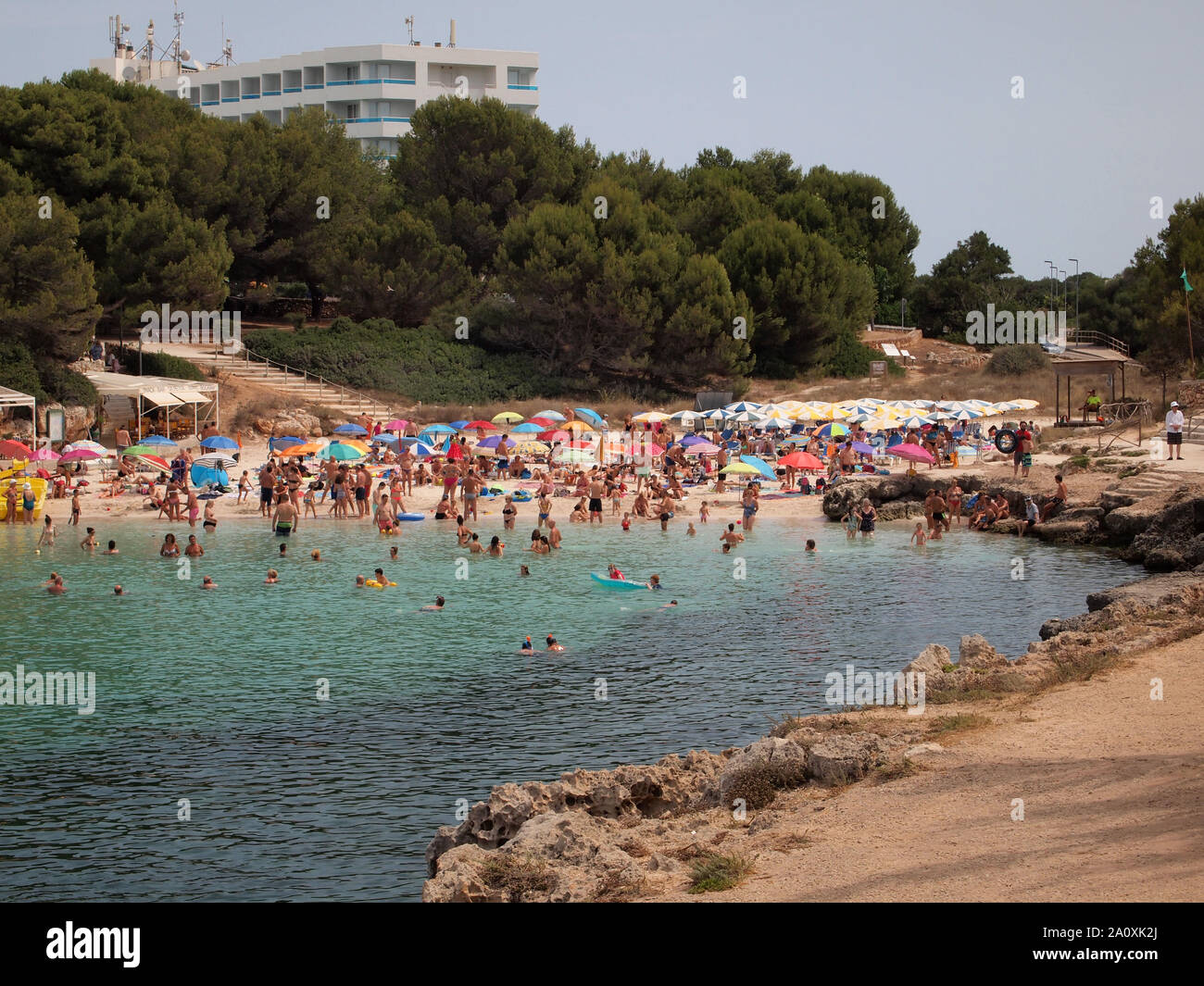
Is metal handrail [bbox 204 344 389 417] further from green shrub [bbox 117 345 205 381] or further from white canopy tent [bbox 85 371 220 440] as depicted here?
white canopy tent [bbox 85 371 220 440]

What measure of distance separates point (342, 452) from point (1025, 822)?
2463cm

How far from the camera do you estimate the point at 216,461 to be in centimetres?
3325

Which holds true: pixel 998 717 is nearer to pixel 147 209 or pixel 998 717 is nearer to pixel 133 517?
pixel 133 517

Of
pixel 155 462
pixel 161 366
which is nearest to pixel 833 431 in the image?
pixel 155 462

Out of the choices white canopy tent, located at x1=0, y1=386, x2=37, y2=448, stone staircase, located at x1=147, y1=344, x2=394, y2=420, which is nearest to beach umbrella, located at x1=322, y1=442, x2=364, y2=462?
white canopy tent, located at x1=0, y1=386, x2=37, y2=448

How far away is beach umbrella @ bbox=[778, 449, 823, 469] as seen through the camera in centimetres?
3253

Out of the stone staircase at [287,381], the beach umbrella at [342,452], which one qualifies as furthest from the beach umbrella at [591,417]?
the beach umbrella at [342,452]

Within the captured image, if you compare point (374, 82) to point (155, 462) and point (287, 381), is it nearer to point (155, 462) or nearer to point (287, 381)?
point (287, 381)

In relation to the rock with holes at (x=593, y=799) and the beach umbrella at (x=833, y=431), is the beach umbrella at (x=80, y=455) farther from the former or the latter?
the rock with holes at (x=593, y=799)

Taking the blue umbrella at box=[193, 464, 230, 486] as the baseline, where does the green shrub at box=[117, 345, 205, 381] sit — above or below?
above

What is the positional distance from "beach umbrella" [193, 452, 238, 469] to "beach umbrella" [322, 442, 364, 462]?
320cm

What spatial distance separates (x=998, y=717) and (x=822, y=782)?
2.29 metres

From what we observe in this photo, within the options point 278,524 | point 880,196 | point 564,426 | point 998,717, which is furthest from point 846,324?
point 998,717
